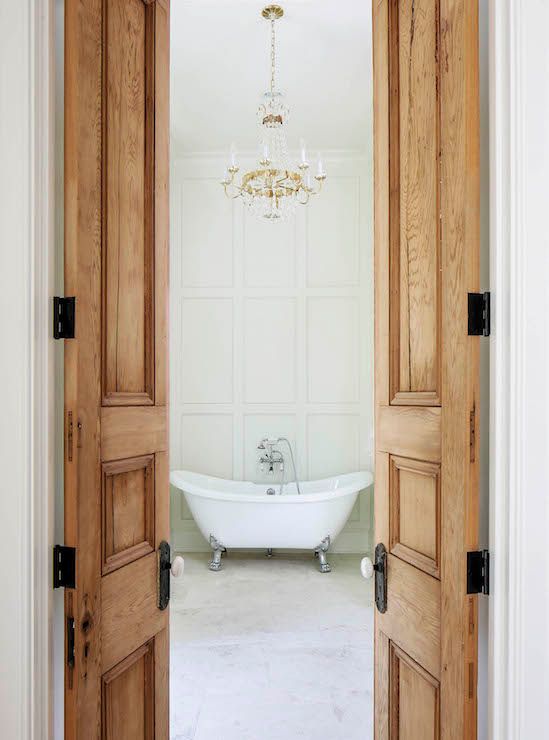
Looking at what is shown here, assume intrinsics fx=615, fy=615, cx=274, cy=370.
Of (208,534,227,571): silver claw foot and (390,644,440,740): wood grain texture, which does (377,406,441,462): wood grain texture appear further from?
(208,534,227,571): silver claw foot

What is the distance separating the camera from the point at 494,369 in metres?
1.15

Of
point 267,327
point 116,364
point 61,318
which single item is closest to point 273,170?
point 267,327

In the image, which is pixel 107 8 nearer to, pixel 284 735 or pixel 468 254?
pixel 468 254

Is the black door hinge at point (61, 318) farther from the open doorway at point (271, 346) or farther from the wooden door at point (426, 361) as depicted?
the open doorway at point (271, 346)

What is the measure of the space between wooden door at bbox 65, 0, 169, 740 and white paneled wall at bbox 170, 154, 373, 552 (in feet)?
11.1

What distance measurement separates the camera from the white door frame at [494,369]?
43.8 inches

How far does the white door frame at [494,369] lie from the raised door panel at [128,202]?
0.17m

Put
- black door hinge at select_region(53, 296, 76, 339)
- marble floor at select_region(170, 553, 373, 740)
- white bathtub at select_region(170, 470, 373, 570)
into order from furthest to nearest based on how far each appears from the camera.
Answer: white bathtub at select_region(170, 470, 373, 570)
marble floor at select_region(170, 553, 373, 740)
black door hinge at select_region(53, 296, 76, 339)

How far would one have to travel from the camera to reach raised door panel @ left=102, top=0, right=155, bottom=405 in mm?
1359

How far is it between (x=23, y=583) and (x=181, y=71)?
3297mm

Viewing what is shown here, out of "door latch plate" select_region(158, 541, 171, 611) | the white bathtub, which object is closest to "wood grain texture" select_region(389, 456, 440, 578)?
"door latch plate" select_region(158, 541, 171, 611)

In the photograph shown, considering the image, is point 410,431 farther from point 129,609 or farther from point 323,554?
point 323,554

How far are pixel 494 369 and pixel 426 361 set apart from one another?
0.76ft
